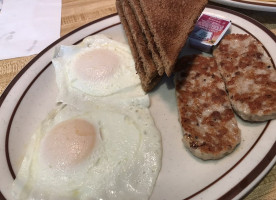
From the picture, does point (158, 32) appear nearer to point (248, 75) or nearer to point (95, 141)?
point (248, 75)

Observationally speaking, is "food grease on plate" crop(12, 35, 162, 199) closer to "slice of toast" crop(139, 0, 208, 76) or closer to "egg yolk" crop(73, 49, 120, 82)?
"egg yolk" crop(73, 49, 120, 82)

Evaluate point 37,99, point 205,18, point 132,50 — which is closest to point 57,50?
point 37,99

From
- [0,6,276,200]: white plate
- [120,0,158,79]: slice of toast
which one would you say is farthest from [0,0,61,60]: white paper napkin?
[120,0,158,79]: slice of toast

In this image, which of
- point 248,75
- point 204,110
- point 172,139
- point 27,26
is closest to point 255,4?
point 248,75

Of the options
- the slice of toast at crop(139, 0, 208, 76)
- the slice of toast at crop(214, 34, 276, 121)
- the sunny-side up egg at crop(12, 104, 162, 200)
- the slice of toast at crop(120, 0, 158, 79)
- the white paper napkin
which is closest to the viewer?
the sunny-side up egg at crop(12, 104, 162, 200)

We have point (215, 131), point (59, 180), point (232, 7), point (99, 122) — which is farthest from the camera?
point (232, 7)

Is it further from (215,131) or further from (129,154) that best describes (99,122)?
(215,131)

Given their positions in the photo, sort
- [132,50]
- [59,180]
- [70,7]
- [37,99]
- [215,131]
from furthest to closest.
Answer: [70,7]
[132,50]
[37,99]
[215,131]
[59,180]
